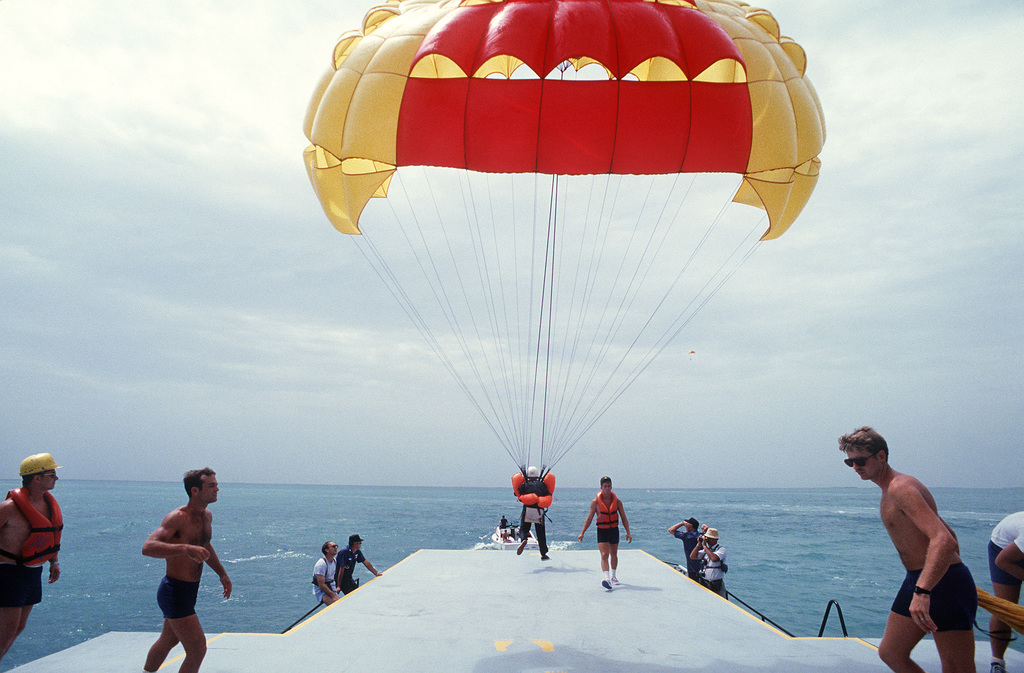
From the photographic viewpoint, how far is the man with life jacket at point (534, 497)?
877 centimetres

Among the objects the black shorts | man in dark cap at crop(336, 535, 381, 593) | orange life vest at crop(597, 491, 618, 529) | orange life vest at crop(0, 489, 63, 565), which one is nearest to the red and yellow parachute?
orange life vest at crop(0, 489, 63, 565)

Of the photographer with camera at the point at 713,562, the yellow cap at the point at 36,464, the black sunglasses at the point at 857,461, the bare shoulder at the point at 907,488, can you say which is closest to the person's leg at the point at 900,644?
the bare shoulder at the point at 907,488

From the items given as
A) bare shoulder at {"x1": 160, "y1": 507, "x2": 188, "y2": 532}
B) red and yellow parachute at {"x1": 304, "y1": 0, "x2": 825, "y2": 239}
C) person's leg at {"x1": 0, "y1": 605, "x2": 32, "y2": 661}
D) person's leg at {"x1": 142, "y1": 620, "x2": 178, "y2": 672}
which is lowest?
person's leg at {"x1": 142, "y1": 620, "x2": 178, "y2": 672}

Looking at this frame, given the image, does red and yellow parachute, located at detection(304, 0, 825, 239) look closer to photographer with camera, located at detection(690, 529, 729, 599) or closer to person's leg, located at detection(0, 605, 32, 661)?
person's leg, located at detection(0, 605, 32, 661)

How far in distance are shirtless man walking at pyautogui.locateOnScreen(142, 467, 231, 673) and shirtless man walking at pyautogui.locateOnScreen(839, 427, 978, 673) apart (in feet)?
12.3

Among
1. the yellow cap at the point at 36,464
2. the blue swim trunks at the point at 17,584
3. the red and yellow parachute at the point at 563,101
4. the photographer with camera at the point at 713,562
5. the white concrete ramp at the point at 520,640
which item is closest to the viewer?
→ the blue swim trunks at the point at 17,584

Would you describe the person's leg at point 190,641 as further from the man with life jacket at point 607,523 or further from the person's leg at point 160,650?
the man with life jacket at point 607,523

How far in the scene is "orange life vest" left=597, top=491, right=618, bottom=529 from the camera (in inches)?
283

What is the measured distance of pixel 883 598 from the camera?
20.8 meters

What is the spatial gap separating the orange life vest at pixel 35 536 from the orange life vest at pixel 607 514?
535cm

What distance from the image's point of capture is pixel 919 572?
2834 mm

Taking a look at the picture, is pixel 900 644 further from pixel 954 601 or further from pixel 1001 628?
pixel 1001 628

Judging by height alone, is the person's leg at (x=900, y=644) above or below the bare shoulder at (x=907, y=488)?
below

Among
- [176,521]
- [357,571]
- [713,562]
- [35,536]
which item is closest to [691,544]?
[713,562]
